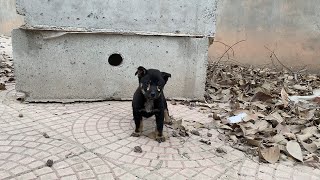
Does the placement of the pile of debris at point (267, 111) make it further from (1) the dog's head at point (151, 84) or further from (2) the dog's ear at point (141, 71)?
(2) the dog's ear at point (141, 71)

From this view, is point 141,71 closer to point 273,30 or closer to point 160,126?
point 160,126

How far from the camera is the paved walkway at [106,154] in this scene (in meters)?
3.08

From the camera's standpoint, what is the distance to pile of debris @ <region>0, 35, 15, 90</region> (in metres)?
6.19

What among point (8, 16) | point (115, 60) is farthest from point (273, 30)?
point (8, 16)

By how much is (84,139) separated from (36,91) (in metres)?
1.70

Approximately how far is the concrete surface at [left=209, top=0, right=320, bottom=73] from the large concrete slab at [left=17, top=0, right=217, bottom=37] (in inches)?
109

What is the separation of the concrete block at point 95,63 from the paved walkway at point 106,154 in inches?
25.1

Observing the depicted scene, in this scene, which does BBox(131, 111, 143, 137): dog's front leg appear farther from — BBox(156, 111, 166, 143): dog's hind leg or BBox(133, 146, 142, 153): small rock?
BBox(133, 146, 142, 153): small rock

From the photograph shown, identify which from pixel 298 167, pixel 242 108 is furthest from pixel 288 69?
pixel 298 167

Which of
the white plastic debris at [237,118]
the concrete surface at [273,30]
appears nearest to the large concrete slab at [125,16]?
the white plastic debris at [237,118]

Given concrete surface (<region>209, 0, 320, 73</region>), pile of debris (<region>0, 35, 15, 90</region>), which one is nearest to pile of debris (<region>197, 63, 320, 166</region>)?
concrete surface (<region>209, 0, 320, 73</region>)

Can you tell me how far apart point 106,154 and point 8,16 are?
11.3m

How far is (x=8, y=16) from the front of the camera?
12727mm

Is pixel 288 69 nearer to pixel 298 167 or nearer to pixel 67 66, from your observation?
pixel 298 167
